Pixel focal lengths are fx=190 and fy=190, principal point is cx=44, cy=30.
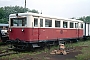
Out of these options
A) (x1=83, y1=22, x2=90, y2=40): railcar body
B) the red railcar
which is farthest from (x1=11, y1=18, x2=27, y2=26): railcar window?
(x1=83, y1=22, x2=90, y2=40): railcar body

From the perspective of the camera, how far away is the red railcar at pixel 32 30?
14.5 metres

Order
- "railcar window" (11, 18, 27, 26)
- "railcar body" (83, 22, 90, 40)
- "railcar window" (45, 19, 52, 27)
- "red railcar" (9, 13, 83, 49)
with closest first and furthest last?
"red railcar" (9, 13, 83, 49) < "railcar window" (11, 18, 27, 26) < "railcar window" (45, 19, 52, 27) < "railcar body" (83, 22, 90, 40)

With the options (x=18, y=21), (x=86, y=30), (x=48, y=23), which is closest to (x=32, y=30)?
(x=18, y=21)

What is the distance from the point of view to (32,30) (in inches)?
574

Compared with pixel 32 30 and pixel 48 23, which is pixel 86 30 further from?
pixel 32 30

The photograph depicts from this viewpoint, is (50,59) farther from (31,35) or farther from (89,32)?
(89,32)

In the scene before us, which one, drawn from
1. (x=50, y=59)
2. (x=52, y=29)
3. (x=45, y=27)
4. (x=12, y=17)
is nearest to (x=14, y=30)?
(x=12, y=17)

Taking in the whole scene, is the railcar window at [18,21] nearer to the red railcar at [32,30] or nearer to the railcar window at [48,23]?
the red railcar at [32,30]

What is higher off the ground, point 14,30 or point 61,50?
point 14,30

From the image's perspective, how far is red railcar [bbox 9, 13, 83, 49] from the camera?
1448 centimetres

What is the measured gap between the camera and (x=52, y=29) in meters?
17.2

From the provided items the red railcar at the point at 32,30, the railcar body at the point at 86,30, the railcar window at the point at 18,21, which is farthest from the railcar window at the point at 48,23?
the railcar body at the point at 86,30

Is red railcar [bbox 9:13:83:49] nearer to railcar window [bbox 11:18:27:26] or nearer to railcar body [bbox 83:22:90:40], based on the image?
railcar window [bbox 11:18:27:26]

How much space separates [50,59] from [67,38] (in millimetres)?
9905
